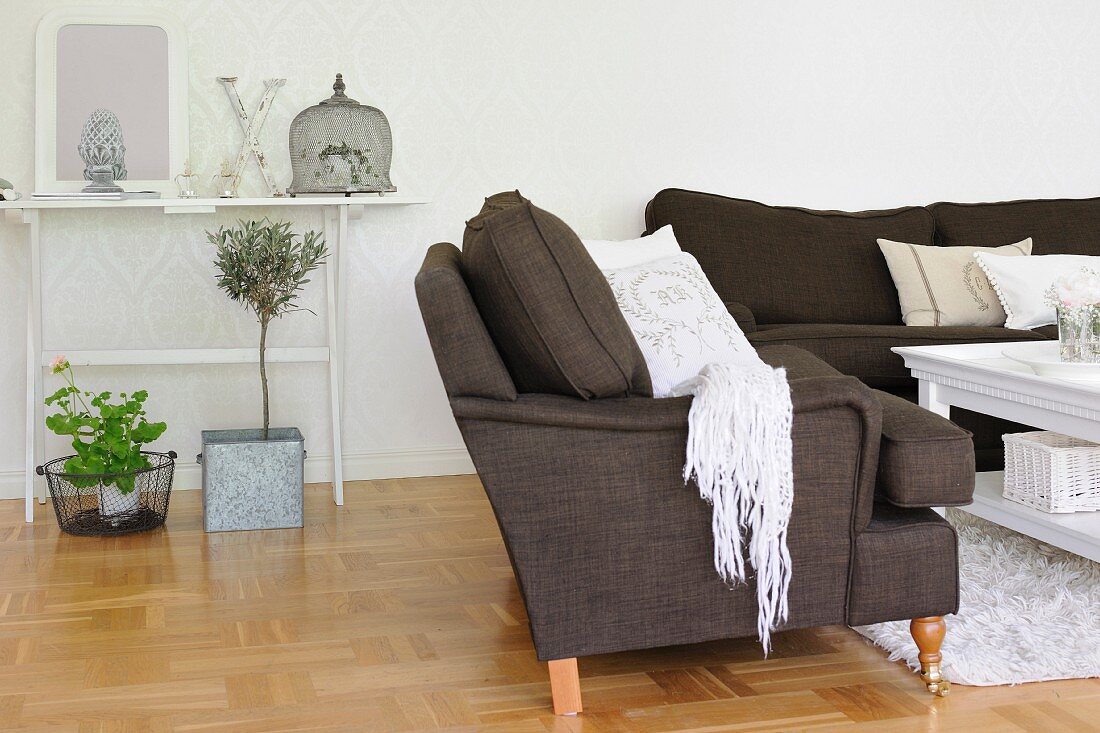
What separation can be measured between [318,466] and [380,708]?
77.5 inches

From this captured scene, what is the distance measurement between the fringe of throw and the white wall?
2.13 m

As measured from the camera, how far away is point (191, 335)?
3742 millimetres

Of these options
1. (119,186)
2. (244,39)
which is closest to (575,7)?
(244,39)

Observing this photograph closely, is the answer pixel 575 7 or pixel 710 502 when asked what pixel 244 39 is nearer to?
pixel 575 7

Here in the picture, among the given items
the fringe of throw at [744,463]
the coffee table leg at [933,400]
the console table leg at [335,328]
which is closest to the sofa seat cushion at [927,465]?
the fringe of throw at [744,463]

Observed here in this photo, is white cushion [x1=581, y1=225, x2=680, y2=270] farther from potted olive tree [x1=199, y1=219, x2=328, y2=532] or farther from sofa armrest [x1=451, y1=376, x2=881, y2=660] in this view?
sofa armrest [x1=451, y1=376, x2=881, y2=660]

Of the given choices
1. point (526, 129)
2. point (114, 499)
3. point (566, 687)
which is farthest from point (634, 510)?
point (526, 129)

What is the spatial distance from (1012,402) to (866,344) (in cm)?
82

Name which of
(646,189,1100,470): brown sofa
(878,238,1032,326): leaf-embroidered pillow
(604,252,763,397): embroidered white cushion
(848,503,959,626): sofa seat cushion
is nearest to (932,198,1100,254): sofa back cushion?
(646,189,1100,470): brown sofa

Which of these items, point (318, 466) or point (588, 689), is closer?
point (588, 689)

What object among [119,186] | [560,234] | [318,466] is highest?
[119,186]

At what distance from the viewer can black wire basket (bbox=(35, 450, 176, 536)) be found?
10.6ft

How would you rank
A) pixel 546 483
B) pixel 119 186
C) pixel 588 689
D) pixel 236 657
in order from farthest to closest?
pixel 119 186 → pixel 236 657 → pixel 588 689 → pixel 546 483

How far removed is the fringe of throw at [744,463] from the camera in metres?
1.90
